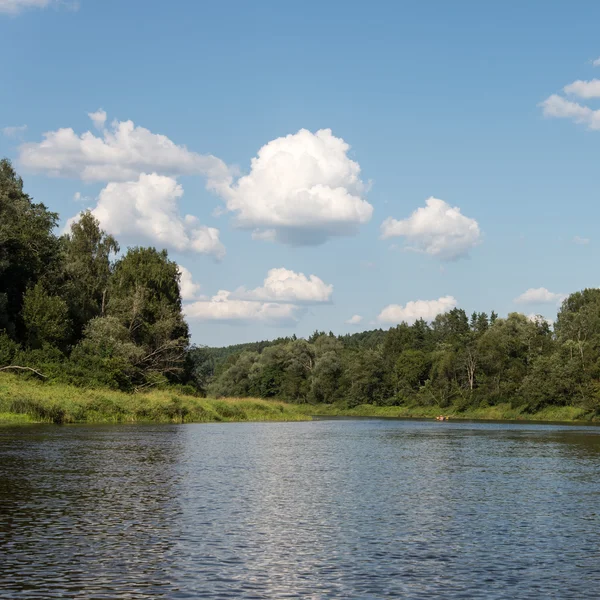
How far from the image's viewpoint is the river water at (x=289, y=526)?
55.5 feet

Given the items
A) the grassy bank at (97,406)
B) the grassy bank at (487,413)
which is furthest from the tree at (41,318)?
the grassy bank at (487,413)

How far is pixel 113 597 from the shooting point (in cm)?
1545

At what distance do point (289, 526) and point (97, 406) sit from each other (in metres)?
58.0

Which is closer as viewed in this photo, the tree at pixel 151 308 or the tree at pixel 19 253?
the tree at pixel 19 253

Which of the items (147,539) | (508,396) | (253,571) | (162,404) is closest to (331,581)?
(253,571)

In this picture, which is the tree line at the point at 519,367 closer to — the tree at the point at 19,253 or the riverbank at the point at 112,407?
the riverbank at the point at 112,407

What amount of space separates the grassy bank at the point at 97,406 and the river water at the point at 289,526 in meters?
25.4

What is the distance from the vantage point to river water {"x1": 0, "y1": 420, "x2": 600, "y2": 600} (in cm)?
1691

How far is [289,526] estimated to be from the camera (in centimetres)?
2400

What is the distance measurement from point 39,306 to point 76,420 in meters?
22.1

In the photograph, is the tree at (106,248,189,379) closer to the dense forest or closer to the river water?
the dense forest

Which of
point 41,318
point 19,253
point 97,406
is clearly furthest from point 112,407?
point 19,253

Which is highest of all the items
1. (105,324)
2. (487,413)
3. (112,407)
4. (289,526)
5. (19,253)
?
(19,253)

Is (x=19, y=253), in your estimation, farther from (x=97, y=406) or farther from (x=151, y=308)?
(x=97, y=406)
